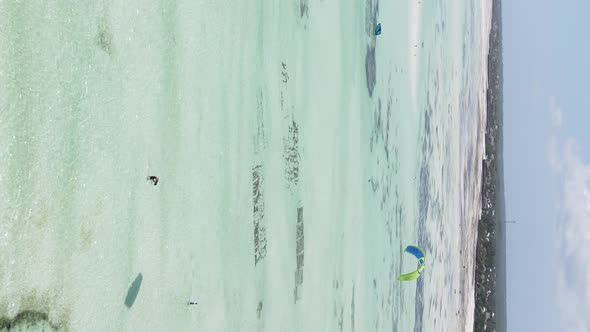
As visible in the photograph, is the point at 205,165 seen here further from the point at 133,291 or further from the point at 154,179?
the point at 133,291

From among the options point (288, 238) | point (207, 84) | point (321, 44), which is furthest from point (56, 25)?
point (321, 44)

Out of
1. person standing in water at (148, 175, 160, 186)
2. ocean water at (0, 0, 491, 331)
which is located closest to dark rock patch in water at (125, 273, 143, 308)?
ocean water at (0, 0, 491, 331)

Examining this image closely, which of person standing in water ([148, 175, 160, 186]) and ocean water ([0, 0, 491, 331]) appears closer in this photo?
ocean water ([0, 0, 491, 331])

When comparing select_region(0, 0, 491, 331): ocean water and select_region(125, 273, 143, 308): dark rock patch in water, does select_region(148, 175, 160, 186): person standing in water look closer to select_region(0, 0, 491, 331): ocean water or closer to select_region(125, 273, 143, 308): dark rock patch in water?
select_region(0, 0, 491, 331): ocean water

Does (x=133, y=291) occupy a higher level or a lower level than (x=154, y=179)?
lower

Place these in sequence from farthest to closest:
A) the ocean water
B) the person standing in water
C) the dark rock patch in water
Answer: the person standing in water
the dark rock patch in water
the ocean water

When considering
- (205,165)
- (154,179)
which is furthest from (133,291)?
(205,165)

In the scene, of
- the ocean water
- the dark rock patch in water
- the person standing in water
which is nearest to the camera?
the ocean water

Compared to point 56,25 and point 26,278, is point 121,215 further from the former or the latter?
point 56,25

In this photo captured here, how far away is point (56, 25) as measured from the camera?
203cm

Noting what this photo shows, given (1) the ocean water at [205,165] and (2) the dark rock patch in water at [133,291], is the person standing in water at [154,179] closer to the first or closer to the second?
(1) the ocean water at [205,165]

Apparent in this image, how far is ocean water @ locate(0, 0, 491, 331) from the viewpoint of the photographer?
196 centimetres

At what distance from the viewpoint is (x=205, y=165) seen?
9.68 ft

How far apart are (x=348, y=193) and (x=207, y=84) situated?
2098 millimetres
